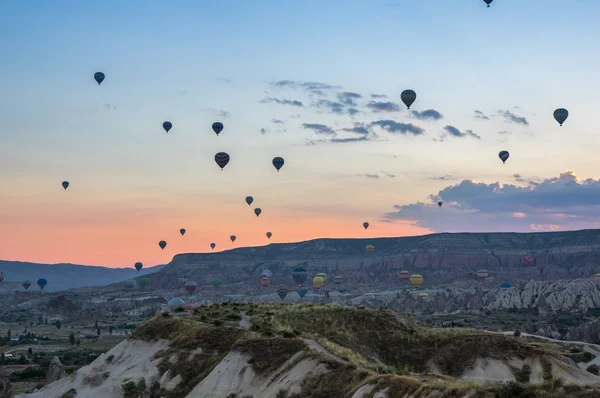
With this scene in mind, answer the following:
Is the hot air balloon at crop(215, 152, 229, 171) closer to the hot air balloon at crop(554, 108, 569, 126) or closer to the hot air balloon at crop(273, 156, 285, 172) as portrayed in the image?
the hot air balloon at crop(273, 156, 285, 172)

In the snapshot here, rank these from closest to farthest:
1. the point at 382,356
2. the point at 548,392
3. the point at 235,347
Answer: the point at 548,392 → the point at 235,347 → the point at 382,356

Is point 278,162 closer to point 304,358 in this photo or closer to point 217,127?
point 217,127

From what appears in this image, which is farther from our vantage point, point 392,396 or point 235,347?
point 235,347

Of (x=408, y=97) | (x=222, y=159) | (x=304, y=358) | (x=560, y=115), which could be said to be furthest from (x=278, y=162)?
(x=304, y=358)

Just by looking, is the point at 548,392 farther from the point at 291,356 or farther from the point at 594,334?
the point at 594,334

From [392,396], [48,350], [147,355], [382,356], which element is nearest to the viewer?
[392,396]

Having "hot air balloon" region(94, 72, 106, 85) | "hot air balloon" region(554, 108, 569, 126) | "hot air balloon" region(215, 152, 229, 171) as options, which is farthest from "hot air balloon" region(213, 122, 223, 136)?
"hot air balloon" region(554, 108, 569, 126)

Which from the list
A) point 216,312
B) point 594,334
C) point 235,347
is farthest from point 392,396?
point 594,334
